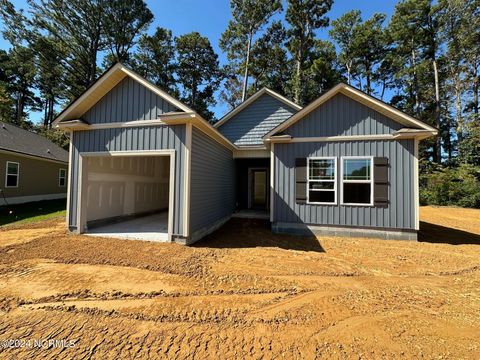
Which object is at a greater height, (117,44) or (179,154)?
(117,44)

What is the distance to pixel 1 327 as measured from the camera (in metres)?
2.60

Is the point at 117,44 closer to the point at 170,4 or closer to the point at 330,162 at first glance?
the point at 170,4

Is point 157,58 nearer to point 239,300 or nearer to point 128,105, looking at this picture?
point 128,105

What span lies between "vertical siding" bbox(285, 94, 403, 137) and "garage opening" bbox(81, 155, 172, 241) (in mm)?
4816

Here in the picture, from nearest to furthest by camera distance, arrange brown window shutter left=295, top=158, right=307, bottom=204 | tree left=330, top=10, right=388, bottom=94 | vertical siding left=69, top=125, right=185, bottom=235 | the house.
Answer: vertical siding left=69, top=125, right=185, bottom=235, the house, brown window shutter left=295, top=158, right=307, bottom=204, tree left=330, top=10, right=388, bottom=94

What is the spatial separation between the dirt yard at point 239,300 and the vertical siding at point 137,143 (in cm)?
109

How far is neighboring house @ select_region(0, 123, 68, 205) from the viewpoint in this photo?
39.3 ft

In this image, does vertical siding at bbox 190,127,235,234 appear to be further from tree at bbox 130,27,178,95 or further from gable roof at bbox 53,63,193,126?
tree at bbox 130,27,178,95

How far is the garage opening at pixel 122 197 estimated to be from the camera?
272 inches

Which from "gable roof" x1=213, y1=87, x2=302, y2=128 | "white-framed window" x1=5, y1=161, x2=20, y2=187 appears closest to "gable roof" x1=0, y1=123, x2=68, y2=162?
"white-framed window" x1=5, y1=161, x2=20, y2=187

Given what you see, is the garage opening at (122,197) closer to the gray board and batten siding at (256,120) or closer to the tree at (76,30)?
the gray board and batten siding at (256,120)

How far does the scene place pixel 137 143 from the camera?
21.0ft

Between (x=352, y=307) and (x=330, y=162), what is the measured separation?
4859mm

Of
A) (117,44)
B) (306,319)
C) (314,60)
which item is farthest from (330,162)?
(117,44)
